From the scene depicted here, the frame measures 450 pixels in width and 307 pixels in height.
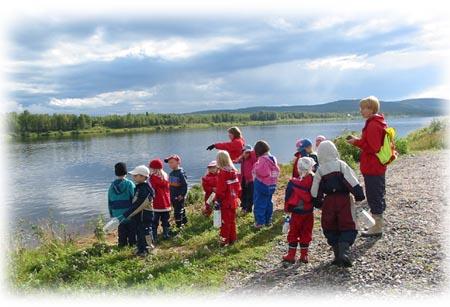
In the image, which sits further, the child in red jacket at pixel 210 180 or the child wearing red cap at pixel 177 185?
the child in red jacket at pixel 210 180

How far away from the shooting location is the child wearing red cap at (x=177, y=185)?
9.64 meters

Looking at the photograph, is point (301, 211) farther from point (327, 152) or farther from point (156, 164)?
point (156, 164)

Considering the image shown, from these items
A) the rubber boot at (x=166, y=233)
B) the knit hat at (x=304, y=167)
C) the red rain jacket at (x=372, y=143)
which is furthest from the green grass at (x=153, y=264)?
the red rain jacket at (x=372, y=143)

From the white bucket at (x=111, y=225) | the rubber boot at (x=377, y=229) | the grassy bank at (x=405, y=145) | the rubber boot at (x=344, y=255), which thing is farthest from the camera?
the grassy bank at (x=405, y=145)

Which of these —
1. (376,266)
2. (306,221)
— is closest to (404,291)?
(376,266)

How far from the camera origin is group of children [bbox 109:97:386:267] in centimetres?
638

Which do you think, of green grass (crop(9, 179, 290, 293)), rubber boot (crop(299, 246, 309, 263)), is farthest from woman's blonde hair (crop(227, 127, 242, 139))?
rubber boot (crop(299, 246, 309, 263))

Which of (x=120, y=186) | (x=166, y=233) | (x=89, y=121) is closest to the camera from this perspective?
(x=120, y=186)

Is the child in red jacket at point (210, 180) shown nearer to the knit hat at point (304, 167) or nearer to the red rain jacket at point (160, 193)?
the red rain jacket at point (160, 193)

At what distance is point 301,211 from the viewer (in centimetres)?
687

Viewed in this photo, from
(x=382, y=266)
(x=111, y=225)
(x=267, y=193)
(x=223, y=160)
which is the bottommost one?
(x=382, y=266)

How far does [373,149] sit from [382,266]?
6.28 feet

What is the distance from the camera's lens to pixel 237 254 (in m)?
7.55

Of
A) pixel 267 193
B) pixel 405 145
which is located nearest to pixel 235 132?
pixel 267 193
